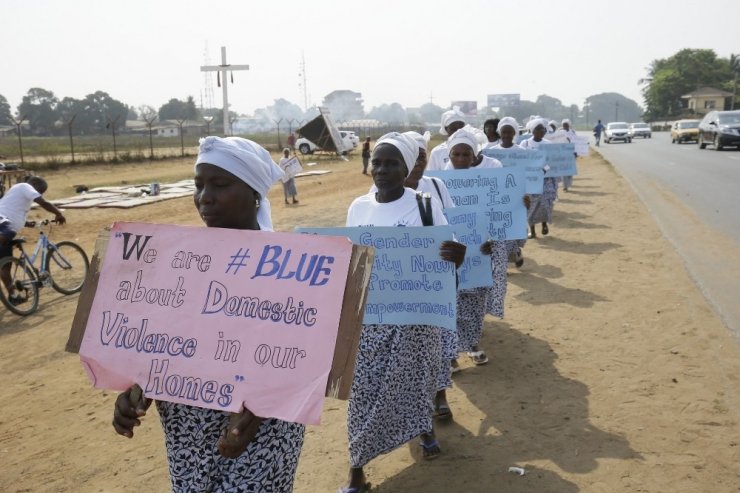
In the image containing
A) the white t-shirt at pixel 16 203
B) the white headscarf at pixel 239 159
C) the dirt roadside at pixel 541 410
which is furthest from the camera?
the white t-shirt at pixel 16 203

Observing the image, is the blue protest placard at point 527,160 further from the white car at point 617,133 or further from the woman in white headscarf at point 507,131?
the white car at point 617,133

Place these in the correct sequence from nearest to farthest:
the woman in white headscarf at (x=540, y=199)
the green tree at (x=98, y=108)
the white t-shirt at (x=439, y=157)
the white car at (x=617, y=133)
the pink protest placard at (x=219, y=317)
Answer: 1. the pink protest placard at (x=219, y=317)
2. the white t-shirt at (x=439, y=157)
3. the woman in white headscarf at (x=540, y=199)
4. the white car at (x=617, y=133)
5. the green tree at (x=98, y=108)

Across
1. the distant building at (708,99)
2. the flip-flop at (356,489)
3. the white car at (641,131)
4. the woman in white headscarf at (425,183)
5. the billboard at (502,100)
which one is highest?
the billboard at (502,100)

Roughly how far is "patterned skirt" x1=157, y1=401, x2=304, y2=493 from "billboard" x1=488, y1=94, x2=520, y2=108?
528 ft

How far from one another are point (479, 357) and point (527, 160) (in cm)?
383

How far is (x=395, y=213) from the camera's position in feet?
11.4

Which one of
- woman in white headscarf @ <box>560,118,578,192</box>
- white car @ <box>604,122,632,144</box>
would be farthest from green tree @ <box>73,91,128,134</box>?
woman in white headscarf @ <box>560,118,578,192</box>

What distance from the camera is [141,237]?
2164 mm

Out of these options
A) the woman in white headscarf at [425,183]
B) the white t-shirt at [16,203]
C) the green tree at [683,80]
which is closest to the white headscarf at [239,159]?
the woman in white headscarf at [425,183]

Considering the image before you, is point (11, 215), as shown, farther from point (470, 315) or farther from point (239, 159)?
point (239, 159)

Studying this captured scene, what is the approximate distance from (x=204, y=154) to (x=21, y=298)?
682 cm

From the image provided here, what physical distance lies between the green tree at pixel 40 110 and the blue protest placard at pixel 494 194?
56.5 meters

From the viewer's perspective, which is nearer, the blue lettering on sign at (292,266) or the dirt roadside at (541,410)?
the blue lettering on sign at (292,266)

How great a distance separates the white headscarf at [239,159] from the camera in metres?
2.14
